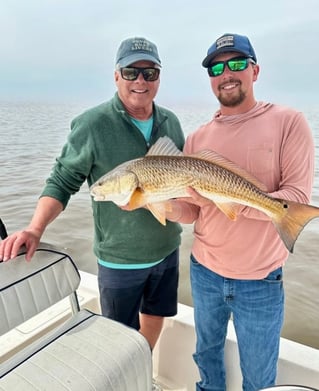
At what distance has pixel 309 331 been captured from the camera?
4047mm

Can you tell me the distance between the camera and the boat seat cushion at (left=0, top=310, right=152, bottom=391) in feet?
5.15

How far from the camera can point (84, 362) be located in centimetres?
168

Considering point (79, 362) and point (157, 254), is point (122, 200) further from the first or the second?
point (79, 362)

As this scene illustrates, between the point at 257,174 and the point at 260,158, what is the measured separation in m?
0.08

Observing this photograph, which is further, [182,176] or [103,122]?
[103,122]

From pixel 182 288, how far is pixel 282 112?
3.44 meters

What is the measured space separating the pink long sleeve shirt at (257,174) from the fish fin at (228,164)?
11 cm

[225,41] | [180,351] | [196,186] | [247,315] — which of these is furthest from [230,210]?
[180,351]

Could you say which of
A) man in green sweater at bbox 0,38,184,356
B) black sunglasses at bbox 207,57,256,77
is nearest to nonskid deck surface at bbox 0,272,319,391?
man in green sweater at bbox 0,38,184,356

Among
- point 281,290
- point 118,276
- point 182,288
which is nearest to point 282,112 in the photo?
point 281,290

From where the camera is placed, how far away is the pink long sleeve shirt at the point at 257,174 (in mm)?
1775

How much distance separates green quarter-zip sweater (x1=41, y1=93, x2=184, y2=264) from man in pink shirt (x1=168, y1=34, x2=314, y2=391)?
414 mm

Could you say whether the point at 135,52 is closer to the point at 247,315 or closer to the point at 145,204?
the point at 145,204

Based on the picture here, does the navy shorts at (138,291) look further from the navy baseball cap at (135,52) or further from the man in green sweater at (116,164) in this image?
the navy baseball cap at (135,52)
